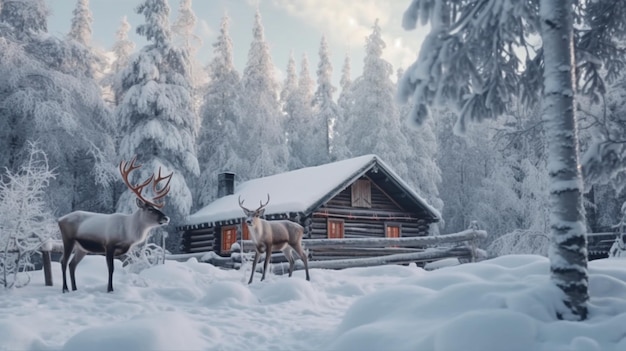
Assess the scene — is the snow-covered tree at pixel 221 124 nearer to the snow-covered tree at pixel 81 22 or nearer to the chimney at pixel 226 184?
the chimney at pixel 226 184

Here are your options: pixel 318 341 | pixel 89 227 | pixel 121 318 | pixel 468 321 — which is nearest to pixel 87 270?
pixel 89 227

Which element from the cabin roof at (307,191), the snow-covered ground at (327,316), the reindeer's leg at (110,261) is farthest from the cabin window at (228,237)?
the reindeer's leg at (110,261)

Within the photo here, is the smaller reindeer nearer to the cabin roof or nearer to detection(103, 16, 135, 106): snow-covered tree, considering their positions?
the cabin roof

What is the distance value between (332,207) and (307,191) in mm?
1780

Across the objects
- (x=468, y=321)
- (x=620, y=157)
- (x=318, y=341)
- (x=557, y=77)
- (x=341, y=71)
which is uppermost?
(x=341, y=71)

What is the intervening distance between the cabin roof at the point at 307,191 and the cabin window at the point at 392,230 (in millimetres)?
1396

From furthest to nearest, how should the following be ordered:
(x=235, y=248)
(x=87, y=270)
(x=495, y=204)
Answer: (x=495, y=204), (x=235, y=248), (x=87, y=270)

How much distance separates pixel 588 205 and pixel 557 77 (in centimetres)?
2076

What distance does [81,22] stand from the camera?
31.6 m

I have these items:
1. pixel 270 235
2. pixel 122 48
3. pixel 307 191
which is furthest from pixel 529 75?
pixel 122 48

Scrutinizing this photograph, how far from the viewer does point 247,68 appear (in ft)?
116

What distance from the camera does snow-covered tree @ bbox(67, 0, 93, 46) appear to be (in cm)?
3134

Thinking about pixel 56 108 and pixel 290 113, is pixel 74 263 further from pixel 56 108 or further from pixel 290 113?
pixel 290 113

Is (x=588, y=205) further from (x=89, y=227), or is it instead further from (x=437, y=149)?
(x=89, y=227)
